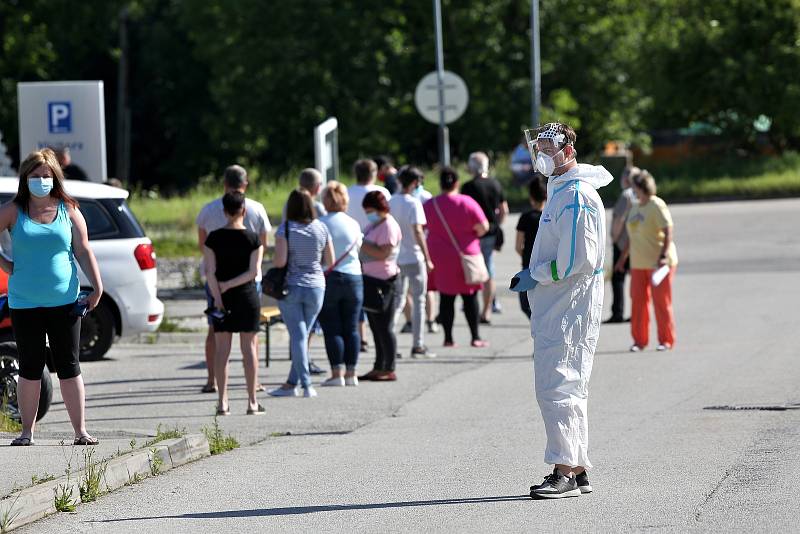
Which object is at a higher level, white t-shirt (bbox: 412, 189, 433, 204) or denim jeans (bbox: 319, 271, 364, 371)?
white t-shirt (bbox: 412, 189, 433, 204)

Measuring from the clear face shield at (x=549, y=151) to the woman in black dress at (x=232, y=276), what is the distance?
→ 3.94 m

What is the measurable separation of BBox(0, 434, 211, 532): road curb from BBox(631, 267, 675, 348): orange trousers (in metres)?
6.53

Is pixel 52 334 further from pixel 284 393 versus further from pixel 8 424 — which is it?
pixel 284 393

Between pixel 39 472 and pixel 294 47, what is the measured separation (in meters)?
43.3

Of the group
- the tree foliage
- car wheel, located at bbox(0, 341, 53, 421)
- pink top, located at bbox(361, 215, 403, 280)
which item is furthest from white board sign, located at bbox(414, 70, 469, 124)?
the tree foliage

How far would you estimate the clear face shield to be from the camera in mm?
8281

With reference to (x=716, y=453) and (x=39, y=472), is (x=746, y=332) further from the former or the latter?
(x=39, y=472)

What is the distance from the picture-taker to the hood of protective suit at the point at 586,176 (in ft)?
27.1

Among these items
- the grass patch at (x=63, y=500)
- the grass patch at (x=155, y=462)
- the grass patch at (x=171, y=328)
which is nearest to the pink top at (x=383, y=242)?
the grass patch at (x=171, y=328)

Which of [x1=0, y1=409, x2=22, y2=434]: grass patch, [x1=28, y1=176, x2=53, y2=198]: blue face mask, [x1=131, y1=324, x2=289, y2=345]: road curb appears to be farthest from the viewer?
[x1=131, y1=324, x2=289, y2=345]: road curb

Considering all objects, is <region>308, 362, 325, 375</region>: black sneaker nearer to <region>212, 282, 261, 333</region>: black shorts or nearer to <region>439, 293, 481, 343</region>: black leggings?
<region>439, 293, 481, 343</region>: black leggings

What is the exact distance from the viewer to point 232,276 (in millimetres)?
11797

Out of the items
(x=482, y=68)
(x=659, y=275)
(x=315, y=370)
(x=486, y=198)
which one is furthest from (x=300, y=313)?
(x=482, y=68)

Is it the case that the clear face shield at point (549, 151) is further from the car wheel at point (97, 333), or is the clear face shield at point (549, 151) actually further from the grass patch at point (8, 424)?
the car wheel at point (97, 333)
